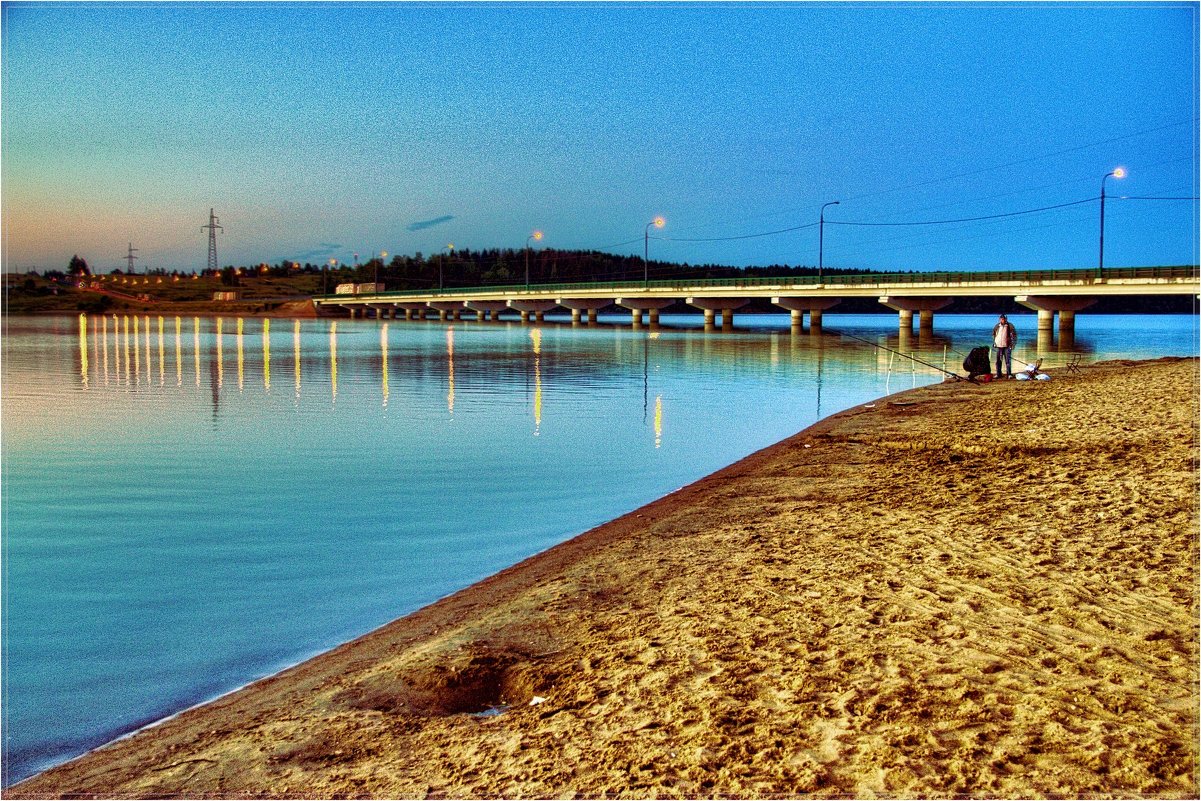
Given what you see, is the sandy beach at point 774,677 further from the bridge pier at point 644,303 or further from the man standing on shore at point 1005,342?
the bridge pier at point 644,303

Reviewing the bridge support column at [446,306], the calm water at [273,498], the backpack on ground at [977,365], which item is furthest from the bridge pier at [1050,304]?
the bridge support column at [446,306]

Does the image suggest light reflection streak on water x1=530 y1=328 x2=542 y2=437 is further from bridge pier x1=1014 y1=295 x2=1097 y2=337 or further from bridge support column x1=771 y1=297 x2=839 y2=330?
bridge support column x1=771 y1=297 x2=839 y2=330

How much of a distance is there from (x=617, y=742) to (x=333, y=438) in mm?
19141

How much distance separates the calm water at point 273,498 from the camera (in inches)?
343

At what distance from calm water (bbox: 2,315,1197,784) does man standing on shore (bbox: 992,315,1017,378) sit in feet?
14.5

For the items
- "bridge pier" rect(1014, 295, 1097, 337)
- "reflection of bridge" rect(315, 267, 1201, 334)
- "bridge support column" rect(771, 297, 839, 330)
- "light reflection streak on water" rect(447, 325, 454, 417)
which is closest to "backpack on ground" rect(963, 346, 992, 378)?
"light reflection streak on water" rect(447, 325, 454, 417)

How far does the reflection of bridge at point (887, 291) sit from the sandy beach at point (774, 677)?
210 ft

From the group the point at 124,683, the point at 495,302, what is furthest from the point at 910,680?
the point at 495,302

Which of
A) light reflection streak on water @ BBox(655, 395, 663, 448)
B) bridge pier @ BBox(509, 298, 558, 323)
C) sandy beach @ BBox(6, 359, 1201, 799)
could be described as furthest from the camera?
bridge pier @ BBox(509, 298, 558, 323)

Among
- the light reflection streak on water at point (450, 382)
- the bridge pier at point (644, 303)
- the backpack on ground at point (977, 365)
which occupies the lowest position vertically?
the light reflection streak on water at point (450, 382)

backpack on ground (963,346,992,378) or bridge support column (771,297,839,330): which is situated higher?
bridge support column (771,297,839,330)

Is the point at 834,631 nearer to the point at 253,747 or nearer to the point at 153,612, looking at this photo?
the point at 253,747

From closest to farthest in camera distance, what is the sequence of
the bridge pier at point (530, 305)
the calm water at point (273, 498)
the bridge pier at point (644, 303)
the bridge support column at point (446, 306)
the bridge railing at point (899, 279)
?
the calm water at point (273, 498)
the bridge railing at point (899, 279)
the bridge pier at point (644, 303)
the bridge pier at point (530, 305)
the bridge support column at point (446, 306)

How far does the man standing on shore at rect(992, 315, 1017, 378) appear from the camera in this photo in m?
31.8
